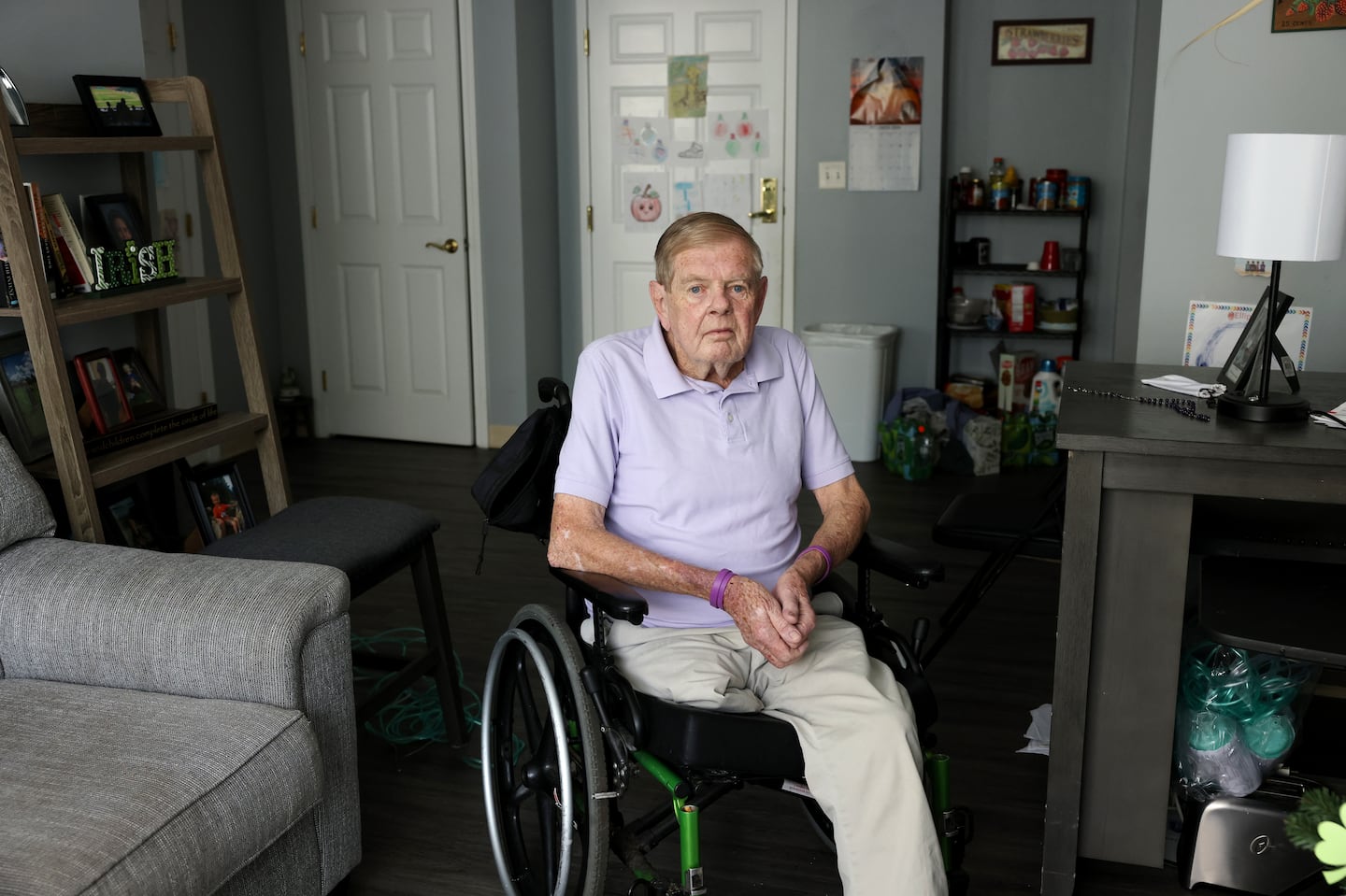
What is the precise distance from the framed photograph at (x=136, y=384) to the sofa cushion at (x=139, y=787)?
3.38 feet

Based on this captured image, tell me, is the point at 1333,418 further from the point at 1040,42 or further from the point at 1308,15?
the point at 1040,42

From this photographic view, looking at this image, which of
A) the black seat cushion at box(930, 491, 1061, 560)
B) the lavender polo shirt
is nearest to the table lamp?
the black seat cushion at box(930, 491, 1061, 560)

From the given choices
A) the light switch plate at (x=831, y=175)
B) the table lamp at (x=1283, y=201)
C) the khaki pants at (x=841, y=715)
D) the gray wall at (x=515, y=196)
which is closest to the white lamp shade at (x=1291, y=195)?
the table lamp at (x=1283, y=201)

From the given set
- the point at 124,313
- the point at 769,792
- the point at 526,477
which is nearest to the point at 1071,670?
the point at 769,792

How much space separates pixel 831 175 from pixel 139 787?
449cm

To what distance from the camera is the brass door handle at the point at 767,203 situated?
18.8 feet

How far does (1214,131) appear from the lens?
298 cm

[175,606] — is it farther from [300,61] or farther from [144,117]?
[300,61]

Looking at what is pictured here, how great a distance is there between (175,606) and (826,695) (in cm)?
108

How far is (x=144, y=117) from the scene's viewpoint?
297 cm

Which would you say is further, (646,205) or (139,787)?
(646,205)

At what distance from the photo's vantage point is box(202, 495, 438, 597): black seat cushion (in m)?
2.51

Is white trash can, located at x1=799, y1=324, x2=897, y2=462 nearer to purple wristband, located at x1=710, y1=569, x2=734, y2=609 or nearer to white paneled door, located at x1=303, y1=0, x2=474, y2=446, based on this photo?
white paneled door, located at x1=303, y1=0, x2=474, y2=446

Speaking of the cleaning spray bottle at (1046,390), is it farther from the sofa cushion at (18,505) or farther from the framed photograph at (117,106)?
the sofa cushion at (18,505)
